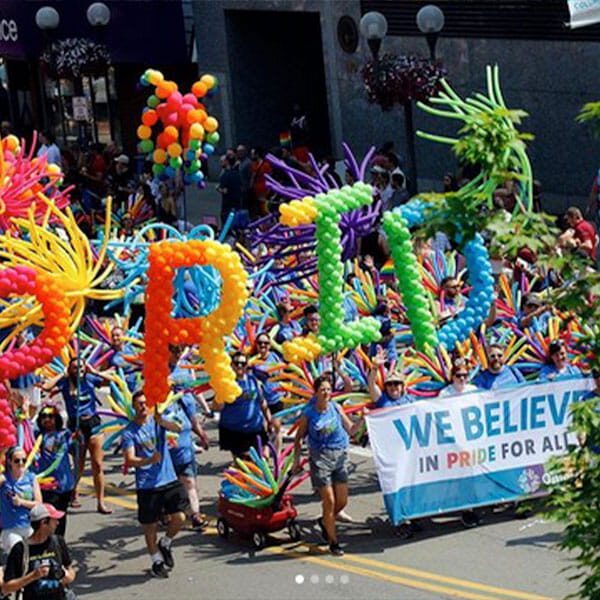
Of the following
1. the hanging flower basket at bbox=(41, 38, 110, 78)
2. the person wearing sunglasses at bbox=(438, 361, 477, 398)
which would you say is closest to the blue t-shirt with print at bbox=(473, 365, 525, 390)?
the person wearing sunglasses at bbox=(438, 361, 477, 398)

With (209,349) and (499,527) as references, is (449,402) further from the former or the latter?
(209,349)

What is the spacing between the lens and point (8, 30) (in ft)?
126

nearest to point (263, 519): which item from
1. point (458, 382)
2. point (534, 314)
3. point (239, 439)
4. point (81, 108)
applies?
point (239, 439)

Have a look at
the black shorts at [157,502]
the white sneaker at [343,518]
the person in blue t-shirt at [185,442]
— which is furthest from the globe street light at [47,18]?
the black shorts at [157,502]

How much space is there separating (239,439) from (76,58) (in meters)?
17.1

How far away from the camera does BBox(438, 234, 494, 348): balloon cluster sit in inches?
596

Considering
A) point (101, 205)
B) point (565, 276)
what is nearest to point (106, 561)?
point (565, 276)

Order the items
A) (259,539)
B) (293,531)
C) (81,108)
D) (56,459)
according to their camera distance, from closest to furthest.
→ 1. (56,459)
2. (259,539)
3. (293,531)
4. (81,108)

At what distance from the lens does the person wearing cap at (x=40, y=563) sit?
1157 centimetres

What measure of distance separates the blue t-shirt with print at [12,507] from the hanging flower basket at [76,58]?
19194 millimetres

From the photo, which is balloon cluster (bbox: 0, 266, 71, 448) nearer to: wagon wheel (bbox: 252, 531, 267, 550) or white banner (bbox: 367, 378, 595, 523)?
wagon wheel (bbox: 252, 531, 267, 550)

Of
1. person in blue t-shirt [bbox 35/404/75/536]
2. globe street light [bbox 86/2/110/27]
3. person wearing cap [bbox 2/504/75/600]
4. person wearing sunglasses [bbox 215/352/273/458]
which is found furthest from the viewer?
globe street light [bbox 86/2/110/27]

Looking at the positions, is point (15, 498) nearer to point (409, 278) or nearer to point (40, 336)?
point (40, 336)

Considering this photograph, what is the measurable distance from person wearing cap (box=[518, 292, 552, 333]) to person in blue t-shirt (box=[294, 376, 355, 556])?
3.01 metres
